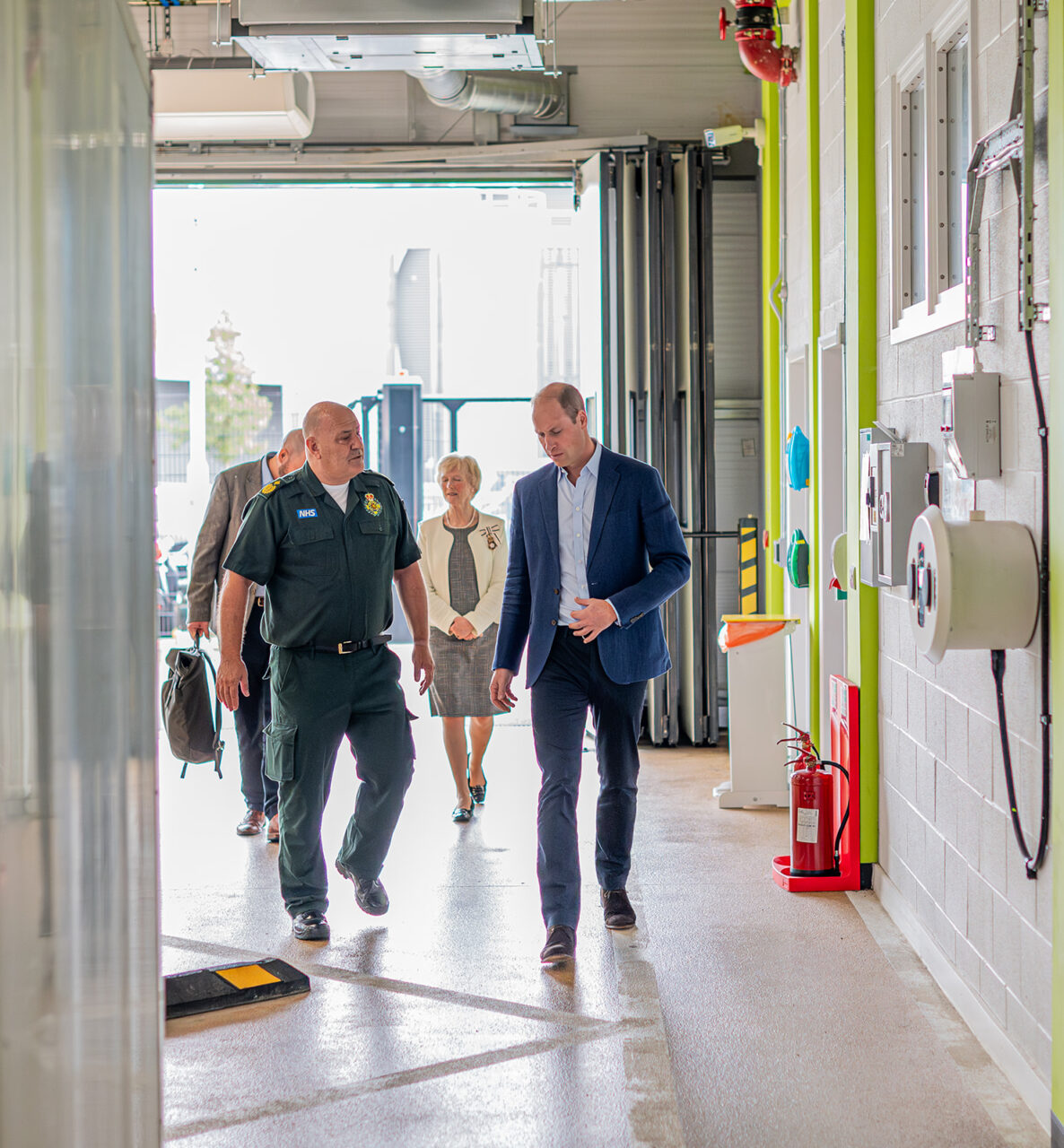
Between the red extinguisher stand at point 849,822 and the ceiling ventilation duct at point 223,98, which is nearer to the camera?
the red extinguisher stand at point 849,822

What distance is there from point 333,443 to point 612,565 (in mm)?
980

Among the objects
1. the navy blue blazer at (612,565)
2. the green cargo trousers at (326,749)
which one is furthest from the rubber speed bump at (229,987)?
the navy blue blazer at (612,565)

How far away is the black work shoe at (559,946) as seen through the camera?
383cm

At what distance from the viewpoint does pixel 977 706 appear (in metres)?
3.45

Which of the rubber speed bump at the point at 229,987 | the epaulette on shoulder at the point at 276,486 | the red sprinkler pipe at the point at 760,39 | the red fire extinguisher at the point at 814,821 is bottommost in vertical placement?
the rubber speed bump at the point at 229,987

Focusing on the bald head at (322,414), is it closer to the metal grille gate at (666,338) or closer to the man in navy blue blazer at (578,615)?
the man in navy blue blazer at (578,615)

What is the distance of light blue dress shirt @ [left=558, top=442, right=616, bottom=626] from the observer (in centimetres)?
406

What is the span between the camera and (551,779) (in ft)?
12.8

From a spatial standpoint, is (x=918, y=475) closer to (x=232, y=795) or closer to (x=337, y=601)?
(x=337, y=601)

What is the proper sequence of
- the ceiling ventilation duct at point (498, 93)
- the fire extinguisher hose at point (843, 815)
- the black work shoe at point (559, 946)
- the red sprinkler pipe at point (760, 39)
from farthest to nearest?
the ceiling ventilation duct at point (498, 93) < the red sprinkler pipe at point (760, 39) < the fire extinguisher hose at point (843, 815) < the black work shoe at point (559, 946)

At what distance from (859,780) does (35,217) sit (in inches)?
156

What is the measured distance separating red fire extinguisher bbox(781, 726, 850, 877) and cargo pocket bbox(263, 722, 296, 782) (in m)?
1.81

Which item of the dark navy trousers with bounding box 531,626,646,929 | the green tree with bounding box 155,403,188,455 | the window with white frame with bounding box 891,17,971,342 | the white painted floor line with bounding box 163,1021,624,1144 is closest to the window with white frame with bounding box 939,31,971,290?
the window with white frame with bounding box 891,17,971,342

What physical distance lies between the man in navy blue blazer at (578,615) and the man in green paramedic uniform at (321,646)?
1.47 feet
